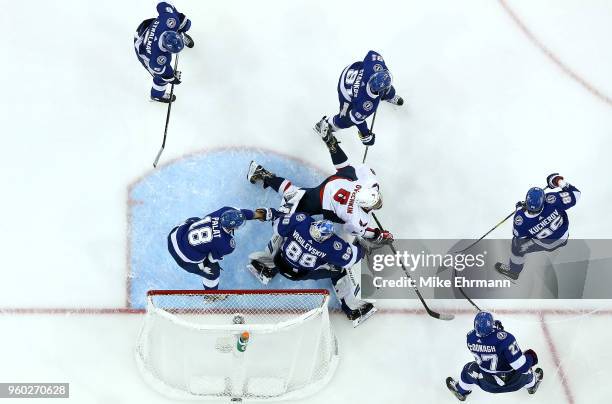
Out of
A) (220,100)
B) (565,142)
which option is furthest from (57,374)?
(565,142)

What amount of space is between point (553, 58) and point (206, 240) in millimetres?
→ 3466

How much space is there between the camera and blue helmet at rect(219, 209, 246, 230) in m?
5.08

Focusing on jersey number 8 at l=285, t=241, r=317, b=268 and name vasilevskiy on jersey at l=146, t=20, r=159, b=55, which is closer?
jersey number 8 at l=285, t=241, r=317, b=268

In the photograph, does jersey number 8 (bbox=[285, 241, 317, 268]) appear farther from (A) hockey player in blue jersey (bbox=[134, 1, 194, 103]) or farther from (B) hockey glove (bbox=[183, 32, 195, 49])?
(B) hockey glove (bbox=[183, 32, 195, 49])

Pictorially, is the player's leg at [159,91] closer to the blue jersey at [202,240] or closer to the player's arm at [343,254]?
the blue jersey at [202,240]

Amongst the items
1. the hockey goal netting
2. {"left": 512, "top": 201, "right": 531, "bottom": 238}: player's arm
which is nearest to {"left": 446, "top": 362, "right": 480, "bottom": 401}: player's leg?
the hockey goal netting

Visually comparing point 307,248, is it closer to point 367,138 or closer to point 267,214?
point 267,214

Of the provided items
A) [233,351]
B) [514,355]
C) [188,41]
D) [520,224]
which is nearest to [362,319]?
[233,351]

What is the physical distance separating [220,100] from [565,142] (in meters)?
2.85

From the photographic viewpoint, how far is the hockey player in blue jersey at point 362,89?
5469 millimetres

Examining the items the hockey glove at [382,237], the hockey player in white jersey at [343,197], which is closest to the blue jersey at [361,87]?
the hockey player in white jersey at [343,197]

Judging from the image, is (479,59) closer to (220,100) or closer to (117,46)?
(220,100)

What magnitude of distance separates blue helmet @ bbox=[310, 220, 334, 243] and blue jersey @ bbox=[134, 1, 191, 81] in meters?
1.66

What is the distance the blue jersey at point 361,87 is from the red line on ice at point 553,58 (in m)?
1.73
